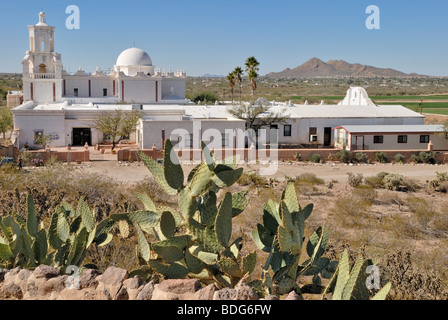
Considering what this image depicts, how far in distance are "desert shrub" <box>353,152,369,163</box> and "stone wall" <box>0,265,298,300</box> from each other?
26.9 m

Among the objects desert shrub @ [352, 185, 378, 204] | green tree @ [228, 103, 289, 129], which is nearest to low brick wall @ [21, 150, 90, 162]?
green tree @ [228, 103, 289, 129]

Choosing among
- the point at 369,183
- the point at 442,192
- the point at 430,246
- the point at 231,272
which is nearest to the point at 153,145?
the point at 369,183

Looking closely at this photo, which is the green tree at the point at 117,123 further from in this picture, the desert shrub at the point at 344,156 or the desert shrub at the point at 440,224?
the desert shrub at the point at 440,224

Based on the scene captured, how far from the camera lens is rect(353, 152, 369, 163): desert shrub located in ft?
101

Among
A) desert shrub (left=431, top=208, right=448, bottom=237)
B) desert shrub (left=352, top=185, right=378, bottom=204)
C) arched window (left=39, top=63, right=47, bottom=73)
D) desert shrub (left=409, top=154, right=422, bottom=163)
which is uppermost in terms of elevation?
arched window (left=39, top=63, right=47, bottom=73)

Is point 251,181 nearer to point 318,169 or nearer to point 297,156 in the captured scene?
point 318,169

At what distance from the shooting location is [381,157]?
30.7 meters

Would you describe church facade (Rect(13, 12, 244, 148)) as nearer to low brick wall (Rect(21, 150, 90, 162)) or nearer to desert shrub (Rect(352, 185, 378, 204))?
low brick wall (Rect(21, 150, 90, 162))

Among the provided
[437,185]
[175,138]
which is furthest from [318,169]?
[175,138]

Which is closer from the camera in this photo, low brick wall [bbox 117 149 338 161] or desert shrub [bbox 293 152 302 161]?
low brick wall [bbox 117 149 338 161]

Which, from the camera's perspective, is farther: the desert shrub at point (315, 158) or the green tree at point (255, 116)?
the green tree at point (255, 116)

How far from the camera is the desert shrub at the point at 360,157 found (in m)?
30.7

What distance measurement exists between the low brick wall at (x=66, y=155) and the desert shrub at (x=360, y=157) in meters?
16.1

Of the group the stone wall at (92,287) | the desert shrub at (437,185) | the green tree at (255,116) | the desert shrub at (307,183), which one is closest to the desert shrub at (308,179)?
the desert shrub at (307,183)
